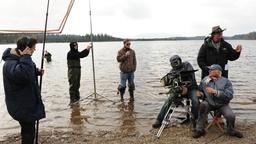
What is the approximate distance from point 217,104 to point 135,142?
5.97 ft

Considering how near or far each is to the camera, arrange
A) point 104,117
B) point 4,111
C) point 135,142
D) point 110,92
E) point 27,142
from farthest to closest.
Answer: point 110,92
point 4,111
point 104,117
point 135,142
point 27,142

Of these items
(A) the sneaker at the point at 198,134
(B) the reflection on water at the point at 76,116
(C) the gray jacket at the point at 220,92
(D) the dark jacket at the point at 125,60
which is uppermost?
(D) the dark jacket at the point at 125,60

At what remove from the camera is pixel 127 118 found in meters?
10.4

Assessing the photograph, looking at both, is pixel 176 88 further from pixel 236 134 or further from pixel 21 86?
pixel 21 86

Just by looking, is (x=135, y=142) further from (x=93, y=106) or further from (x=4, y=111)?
(x=4, y=111)

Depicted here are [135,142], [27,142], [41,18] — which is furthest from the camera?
[135,142]

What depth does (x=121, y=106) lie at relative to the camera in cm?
1231

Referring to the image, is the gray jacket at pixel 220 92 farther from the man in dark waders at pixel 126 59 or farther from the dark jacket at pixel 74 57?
the dark jacket at pixel 74 57

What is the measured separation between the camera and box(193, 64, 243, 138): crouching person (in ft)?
25.7

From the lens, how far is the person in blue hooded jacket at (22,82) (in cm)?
603

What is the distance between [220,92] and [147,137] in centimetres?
169

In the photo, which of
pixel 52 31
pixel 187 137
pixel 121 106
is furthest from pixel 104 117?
pixel 52 31

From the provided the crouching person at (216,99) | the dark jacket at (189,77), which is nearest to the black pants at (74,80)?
the dark jacket at (189,77)

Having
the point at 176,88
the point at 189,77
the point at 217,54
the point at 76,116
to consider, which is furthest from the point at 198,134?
the point at 76,116
